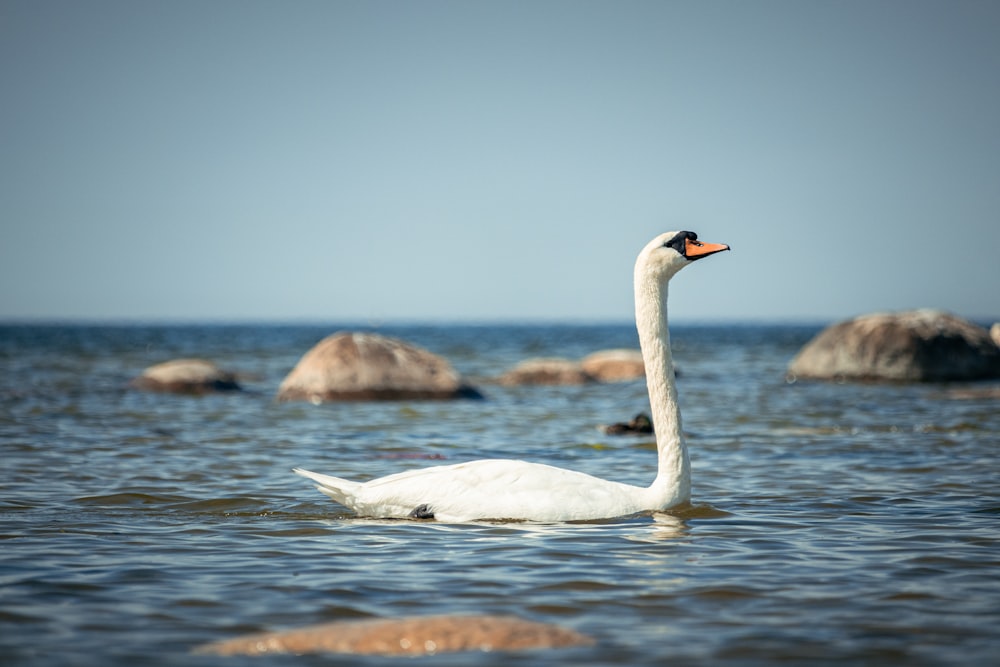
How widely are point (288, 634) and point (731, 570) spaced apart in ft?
8.60

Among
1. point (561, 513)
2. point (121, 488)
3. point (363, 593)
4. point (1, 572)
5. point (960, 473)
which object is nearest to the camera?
point (363, 593)

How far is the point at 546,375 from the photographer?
85.3 ft

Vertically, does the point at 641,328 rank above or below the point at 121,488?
above

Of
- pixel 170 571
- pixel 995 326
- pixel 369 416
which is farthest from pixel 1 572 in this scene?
pixel 995 326

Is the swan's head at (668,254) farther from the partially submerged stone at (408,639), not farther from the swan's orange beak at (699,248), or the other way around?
the partially submerged stone at (408,639)

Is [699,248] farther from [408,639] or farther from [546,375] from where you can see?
[546,375]

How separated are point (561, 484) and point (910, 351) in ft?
61.1

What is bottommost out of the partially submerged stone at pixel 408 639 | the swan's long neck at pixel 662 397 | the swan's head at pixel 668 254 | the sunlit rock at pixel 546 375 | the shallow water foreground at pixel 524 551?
the shallow water foreground at pixel 524 551

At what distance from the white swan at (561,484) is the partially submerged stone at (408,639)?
2.48 meters

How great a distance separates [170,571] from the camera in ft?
20.0

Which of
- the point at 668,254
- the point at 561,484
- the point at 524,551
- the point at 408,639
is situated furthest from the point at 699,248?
the point at 408,639

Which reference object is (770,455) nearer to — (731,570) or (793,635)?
(731,570)

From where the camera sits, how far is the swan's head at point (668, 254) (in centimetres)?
764

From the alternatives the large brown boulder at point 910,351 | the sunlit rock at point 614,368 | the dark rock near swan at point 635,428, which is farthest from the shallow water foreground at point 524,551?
the sunlit rock at point 614,368
